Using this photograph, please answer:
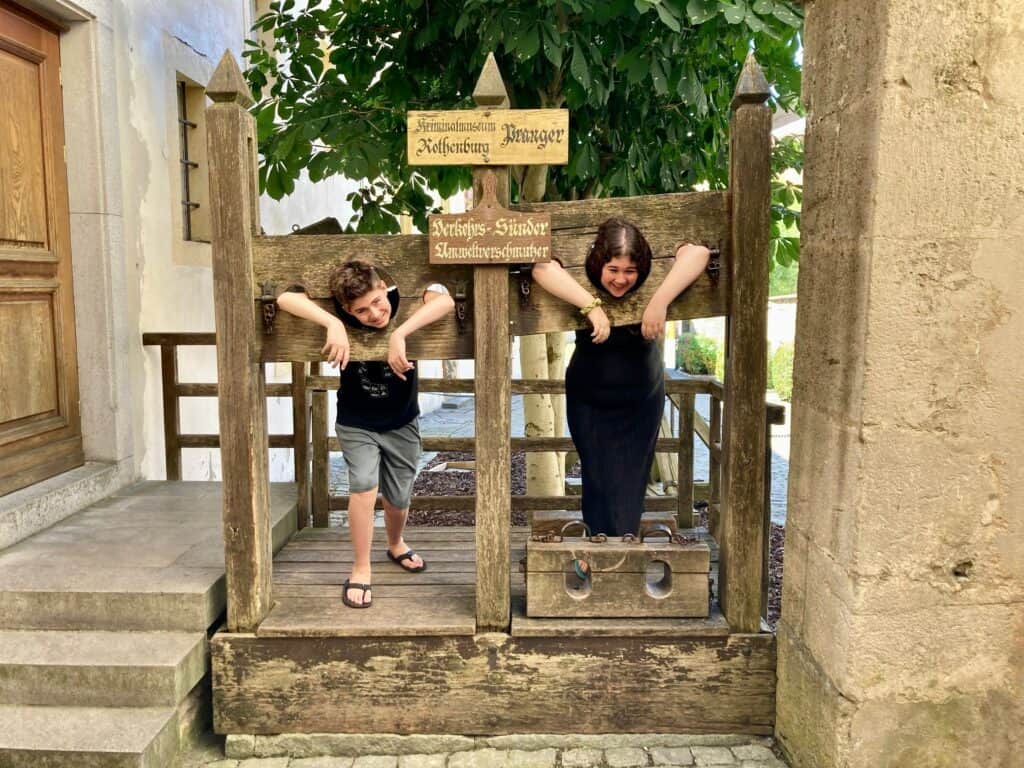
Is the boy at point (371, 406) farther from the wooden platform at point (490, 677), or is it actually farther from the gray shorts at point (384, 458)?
the wooden platform at point (490, 677)

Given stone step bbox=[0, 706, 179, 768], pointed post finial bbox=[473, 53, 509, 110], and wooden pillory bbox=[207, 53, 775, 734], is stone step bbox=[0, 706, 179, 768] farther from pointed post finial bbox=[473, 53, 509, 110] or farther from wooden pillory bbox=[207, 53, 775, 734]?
pointed post finial bbox=[473, 53, 509, 110]

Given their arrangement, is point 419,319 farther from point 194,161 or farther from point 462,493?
point 462,493

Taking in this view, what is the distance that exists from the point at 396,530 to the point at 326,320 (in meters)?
1.19

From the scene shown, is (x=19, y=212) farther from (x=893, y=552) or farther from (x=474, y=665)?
(x=893, y=552)

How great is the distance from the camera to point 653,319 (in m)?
3.26

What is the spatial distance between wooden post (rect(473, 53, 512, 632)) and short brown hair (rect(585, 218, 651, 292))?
0.33 metres

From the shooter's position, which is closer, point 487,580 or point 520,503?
point 487,580

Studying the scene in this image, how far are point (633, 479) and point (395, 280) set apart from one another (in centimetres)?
127

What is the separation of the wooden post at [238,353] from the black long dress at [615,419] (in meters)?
1.25

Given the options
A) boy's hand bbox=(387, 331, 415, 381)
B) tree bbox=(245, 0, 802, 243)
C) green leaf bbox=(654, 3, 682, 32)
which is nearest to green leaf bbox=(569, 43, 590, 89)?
tree bbox=(245, 0, 802, 243)

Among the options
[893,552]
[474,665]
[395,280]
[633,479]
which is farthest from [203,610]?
[893,552]

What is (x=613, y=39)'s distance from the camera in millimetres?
4199

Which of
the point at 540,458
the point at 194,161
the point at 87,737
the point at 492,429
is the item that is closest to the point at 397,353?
the point at 492,429

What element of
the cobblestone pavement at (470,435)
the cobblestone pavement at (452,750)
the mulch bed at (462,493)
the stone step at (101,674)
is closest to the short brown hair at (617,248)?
the cobblestone pavement at (452,750)
